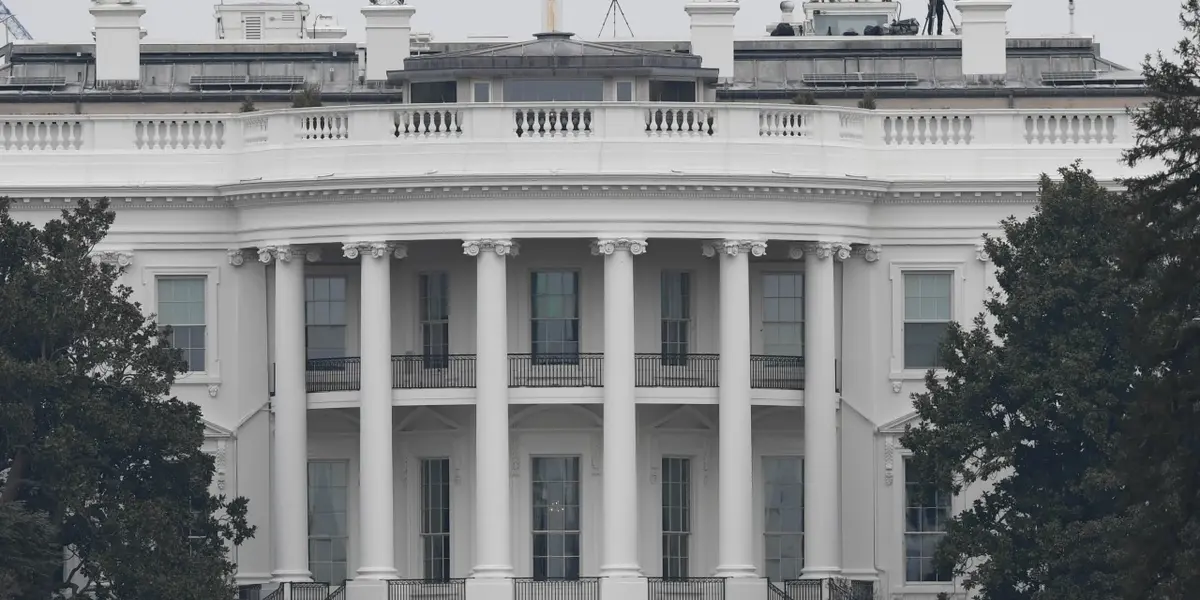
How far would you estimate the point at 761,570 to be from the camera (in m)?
85.6

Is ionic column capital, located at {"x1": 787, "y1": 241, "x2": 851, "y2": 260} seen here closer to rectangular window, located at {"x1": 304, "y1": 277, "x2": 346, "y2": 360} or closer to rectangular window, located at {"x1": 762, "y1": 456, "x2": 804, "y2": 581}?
rectangular window, located at {"x1": 762, "y1": 456, "x2": 804, "y2": 581}

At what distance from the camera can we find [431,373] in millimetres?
85500

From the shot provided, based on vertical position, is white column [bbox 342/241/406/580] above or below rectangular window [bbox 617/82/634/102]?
below

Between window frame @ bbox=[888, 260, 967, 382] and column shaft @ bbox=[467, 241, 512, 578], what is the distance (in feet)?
24.5

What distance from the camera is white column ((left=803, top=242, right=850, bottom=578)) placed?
83.8 m

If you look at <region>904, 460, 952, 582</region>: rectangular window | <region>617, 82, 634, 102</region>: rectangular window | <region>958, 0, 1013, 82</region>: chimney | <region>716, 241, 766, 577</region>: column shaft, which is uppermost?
<region>958, 0, 1013, 82</region>: chimney

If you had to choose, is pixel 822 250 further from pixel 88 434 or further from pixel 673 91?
pixel 88 434

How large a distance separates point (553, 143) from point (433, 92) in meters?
5.11

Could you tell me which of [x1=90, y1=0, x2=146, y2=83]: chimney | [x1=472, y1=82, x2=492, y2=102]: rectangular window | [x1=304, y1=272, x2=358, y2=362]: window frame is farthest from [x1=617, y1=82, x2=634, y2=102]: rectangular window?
[x1=90, y1=0, x2=146, y2=83]: chimney

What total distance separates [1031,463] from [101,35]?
25736mm

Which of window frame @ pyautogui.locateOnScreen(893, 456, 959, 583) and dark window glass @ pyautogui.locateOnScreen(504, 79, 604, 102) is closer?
window frame @ pyautogui.locateOnScreen(893, 456, 959, 583)

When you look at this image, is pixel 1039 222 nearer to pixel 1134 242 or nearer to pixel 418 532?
pixel 418 532

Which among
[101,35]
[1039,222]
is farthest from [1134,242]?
[101,35]

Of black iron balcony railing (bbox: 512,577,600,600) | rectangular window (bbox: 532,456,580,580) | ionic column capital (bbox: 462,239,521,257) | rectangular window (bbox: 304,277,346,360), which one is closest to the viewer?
ionic column capital (bbox: 462,239,521,257)
